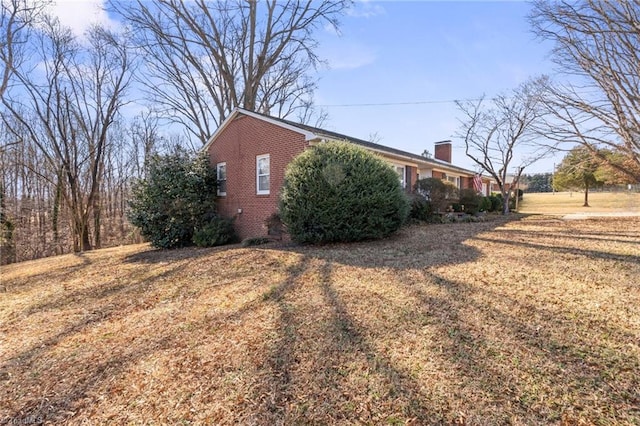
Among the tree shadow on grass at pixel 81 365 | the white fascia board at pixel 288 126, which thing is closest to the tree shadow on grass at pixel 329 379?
the tree shadow on grass at pixel 81 365

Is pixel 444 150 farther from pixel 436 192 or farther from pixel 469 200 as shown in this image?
pixel 436 192

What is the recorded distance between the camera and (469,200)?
1596 cm

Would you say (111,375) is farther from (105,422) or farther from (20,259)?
(20,259)

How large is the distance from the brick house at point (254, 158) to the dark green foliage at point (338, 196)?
1694 mm

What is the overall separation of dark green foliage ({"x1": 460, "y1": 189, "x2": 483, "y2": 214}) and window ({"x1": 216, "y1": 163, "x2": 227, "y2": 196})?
36.0 feet

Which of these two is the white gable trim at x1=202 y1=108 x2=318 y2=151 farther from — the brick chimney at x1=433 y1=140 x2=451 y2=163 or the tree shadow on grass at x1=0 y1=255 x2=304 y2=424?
the brick chimney at x1=433 y1=140 x2=451 y2=163

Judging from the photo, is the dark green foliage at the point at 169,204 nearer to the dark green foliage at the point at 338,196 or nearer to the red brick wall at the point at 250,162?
the red brick wall at the point at 250,162

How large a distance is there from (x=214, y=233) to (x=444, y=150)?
19.2 metres

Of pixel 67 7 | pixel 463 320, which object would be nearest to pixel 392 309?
pixel 463 320

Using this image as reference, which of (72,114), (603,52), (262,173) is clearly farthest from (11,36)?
(603,52)

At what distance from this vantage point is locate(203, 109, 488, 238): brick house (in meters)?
10.3

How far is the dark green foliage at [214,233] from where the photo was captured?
34.9 ft

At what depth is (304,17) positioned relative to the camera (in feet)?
58.0

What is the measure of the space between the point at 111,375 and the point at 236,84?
19.1 m
